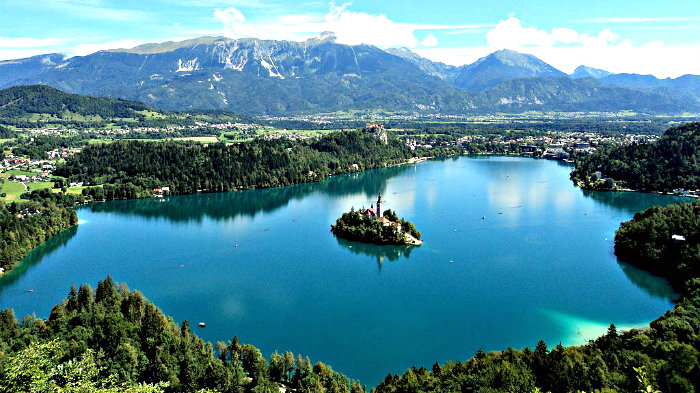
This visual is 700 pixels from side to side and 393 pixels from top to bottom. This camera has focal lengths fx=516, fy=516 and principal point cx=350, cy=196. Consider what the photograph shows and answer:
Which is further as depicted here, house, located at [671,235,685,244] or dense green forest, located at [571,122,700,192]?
dense green forest, located at [571,122,700,192]

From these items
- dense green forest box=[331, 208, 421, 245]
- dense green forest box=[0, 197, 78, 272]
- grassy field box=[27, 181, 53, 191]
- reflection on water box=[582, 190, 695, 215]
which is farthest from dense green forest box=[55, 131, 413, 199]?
reflection on water box=[582, 190, 695, 215]

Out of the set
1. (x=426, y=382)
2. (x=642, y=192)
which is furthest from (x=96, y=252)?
(x=642, y=192)

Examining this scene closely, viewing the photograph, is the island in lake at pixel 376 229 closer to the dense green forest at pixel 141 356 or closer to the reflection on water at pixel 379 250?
the reflection on water at pixel 379 250

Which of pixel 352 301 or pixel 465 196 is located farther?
pixel 465 196

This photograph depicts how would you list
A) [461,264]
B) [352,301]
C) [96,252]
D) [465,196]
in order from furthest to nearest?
1. [465,196]
2. [96,252]
3. [461,264]
4. [352,301]

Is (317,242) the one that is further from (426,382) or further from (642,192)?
(642,192)

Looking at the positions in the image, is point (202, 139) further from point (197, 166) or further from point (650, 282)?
point (650, 282)

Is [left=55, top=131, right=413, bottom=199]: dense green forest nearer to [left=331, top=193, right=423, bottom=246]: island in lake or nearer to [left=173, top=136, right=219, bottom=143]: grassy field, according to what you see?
[left=331, top=193, right=423, bottom=246]: island in lake
